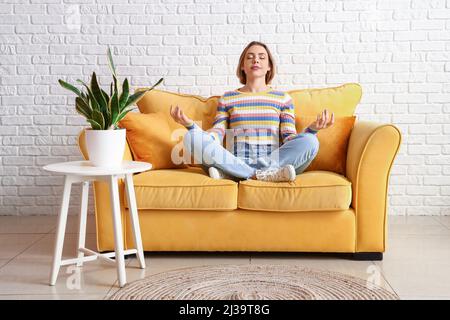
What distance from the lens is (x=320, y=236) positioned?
2791mm

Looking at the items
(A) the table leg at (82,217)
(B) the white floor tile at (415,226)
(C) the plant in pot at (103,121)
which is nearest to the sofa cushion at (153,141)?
(A) the table leg at (82,217)

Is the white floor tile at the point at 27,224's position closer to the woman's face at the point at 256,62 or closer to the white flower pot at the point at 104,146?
the white flower pot at the point at 104,146

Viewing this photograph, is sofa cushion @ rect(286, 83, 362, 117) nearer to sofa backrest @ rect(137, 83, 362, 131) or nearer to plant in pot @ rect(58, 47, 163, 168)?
sofa backrest @ rect(137, 83, 362, 131)

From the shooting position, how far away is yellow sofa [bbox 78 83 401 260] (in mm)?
2738

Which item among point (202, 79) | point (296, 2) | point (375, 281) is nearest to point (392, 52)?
point (296, 2)

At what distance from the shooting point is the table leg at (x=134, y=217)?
2.53 metres

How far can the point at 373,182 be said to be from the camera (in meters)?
2.77

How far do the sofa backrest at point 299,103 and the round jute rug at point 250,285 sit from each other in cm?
108

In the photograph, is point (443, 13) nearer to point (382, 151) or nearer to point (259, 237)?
point (382, 151)

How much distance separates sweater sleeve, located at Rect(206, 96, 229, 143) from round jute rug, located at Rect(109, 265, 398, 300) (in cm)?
87

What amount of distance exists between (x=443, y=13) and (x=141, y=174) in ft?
7.63

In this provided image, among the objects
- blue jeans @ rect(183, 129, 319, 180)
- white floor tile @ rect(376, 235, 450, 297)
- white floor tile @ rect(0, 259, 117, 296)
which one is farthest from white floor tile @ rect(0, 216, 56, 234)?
white floor tile @ rect(376, 235, 450, 297)

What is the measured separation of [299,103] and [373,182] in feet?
2.70

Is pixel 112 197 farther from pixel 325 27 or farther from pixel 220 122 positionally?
pixel 325 27
